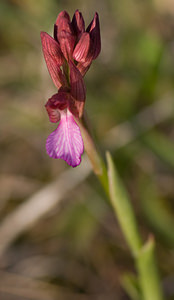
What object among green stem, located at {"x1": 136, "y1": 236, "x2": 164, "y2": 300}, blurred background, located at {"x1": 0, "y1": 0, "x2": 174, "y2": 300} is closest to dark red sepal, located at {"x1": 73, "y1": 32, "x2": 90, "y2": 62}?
green stem, located at {"x1": 136, "y1": 236, "x2": 164, "y2": 300}

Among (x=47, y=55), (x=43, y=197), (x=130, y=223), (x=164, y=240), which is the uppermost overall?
(x=47, y=55)

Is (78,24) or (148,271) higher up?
(78,24)

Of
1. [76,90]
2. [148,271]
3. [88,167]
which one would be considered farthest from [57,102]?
[88,167]

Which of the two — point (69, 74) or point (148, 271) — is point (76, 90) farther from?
point (148, 271)

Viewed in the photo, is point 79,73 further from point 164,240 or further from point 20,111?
point 20,111

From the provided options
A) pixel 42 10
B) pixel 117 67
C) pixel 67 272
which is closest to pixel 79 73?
pixel 67 272

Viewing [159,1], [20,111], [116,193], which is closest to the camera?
[116,193]

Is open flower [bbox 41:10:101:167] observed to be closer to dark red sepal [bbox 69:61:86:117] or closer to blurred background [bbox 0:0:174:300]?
dark red sepal [bbox 69:61:86:117]
